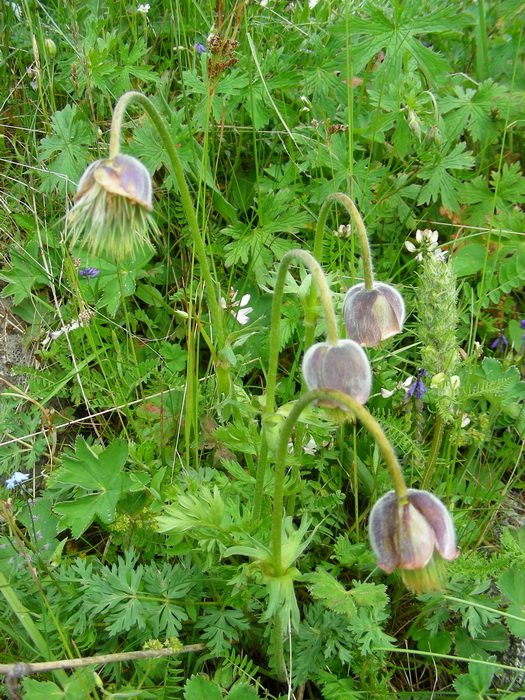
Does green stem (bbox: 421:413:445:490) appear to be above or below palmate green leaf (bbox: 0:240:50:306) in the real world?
below

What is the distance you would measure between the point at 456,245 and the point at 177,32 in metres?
1.74

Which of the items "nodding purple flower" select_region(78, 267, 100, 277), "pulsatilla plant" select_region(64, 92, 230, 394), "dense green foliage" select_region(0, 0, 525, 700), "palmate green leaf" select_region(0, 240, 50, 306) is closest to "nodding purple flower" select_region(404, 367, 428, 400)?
"dense green foliage" select_region(0, 0, 525, 700)

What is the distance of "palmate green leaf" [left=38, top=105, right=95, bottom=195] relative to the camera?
2.57 m

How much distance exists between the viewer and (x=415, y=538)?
4.12 ft

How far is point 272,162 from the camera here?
3014 mm

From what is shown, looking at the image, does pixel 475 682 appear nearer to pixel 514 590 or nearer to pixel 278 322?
pixel 514 590

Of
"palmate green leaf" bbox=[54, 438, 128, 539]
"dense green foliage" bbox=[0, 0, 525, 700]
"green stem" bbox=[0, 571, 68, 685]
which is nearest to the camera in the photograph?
"green stem" bbox=[0, 571, 68, 685]

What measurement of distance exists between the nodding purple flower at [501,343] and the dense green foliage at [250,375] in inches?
0.8

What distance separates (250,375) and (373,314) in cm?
103

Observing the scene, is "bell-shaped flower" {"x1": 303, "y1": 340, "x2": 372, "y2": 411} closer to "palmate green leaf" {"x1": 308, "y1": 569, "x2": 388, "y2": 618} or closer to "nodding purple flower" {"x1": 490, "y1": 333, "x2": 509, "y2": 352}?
"palmate green leaf" {"x1": 308, "y1": 569, "x2": 388, "y2": 618}

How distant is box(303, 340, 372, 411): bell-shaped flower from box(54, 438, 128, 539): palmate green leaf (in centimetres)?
87

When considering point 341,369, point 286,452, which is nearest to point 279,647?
point 286,452

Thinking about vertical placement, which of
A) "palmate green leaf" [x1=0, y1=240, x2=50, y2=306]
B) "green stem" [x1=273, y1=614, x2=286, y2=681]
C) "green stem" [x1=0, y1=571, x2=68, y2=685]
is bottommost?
"green stem" [x1=273, y1=614, x2=286, y2=681]

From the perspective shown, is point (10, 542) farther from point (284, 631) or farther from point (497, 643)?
point (497, 643)
